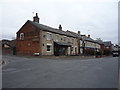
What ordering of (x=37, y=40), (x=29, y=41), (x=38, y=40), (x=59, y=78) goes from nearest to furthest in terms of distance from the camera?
1. (x=59, y=78)
2. (x=38, y=40)
3. (x=37, y=40)
4. (x=29, y=41)

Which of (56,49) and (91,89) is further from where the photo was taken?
(56,49)

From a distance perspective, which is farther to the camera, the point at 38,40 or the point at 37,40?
the point at 37,40

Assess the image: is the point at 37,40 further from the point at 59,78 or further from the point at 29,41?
the point at 59,78

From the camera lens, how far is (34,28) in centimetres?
2892

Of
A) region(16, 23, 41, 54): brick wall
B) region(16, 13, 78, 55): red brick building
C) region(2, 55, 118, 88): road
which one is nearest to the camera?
region(2, 55, 118, 88): road

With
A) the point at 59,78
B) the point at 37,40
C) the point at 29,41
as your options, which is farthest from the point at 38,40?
the point at 59,78

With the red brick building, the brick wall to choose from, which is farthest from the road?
the brick wall

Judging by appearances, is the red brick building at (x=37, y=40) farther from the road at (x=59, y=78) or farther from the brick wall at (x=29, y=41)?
the road at (x=59, y=78)

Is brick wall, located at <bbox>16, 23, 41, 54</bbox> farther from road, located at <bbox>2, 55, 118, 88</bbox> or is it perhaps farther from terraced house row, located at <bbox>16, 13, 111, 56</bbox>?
road, located at <bbox>2, 55, 118, 88</bbox>

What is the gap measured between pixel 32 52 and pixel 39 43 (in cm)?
307

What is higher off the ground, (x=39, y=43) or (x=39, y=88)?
(x=39, y=43)

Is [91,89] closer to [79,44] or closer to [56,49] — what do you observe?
[56,49]

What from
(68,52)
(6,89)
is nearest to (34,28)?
(68,52)

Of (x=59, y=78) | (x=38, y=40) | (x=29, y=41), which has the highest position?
(x=38, y=40)
